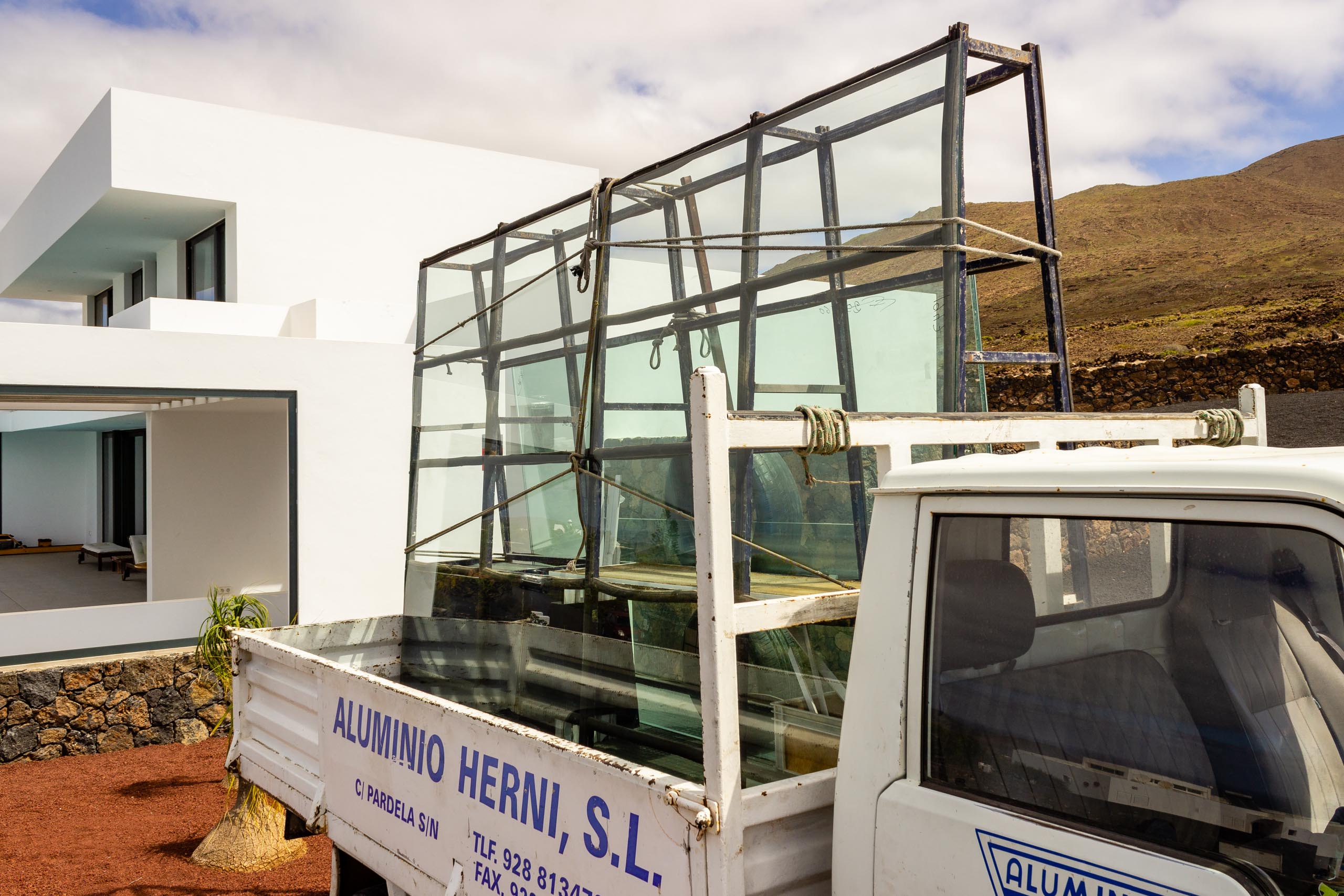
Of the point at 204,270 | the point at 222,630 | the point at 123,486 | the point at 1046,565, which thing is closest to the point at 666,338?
the point at 1046,565

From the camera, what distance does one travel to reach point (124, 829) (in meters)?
6.42

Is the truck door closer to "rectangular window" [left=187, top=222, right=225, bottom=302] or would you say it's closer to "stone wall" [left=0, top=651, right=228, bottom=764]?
"stone wall" [left=0, top=651, right=228, bottom=764]

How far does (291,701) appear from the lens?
3.68m

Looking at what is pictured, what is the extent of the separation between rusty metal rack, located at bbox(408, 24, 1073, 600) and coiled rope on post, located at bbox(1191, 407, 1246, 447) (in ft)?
1.74

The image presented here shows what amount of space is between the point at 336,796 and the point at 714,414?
7.20ft

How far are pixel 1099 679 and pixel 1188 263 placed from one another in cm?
6328

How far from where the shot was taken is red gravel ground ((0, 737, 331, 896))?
5.54 meters

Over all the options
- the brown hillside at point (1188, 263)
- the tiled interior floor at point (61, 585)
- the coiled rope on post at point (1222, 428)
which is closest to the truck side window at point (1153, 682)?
the coiled rope on post at point (1222, 428)

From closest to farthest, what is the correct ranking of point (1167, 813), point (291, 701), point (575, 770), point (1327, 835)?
point (1327, 835) < point (1167, 813) < point (575, 770) < point (291, 701)

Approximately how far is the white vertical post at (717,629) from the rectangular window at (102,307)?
18.5 metres

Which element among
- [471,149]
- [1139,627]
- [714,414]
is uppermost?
[471,149]

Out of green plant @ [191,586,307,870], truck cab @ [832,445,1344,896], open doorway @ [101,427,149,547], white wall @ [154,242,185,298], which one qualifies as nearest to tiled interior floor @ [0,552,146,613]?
open doorway @ [101,427,149,547]

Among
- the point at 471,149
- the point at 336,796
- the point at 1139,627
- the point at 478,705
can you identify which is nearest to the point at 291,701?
the point at 336,796

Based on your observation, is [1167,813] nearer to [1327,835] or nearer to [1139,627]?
[1327,835]
